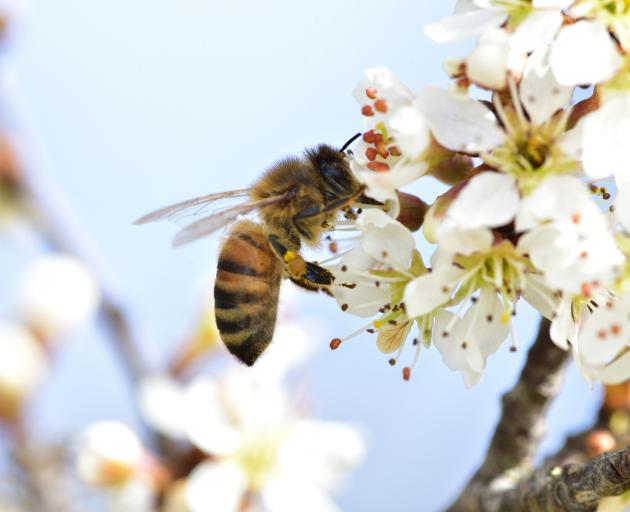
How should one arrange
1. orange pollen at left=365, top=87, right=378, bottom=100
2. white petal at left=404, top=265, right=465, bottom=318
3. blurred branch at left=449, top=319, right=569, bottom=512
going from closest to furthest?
white petal at left=404, top=265, right=465, bottom=318, orange pollen at left=365, top=87, right=378, bottom=100, blurred branch at left=449, top=319, right=569, bottom=512

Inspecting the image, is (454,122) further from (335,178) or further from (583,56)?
(335,178)

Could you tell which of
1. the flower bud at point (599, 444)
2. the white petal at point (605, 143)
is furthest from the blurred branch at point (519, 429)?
the white petal at point (605, 143)

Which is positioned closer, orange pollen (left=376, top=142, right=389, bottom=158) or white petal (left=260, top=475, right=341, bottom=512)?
orange pollen (left=376, top=142, right=389, bottom=158)

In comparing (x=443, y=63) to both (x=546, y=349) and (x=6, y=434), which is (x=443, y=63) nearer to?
(x=546, y=349)

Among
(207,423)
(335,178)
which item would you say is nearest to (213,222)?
(335,178)

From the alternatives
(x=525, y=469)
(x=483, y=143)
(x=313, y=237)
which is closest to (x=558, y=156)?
(x=483, y=143)

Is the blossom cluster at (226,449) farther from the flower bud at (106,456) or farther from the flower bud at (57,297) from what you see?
the flower bud at (57,297)

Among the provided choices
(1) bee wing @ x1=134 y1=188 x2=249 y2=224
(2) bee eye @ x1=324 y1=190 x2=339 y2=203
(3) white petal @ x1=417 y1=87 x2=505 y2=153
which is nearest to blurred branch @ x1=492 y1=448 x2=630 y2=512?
(3) white petal @ x1=417 y1=87 x2=505 y2=153

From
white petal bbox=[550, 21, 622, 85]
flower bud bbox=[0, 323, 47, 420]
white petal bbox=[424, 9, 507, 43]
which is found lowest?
flower bud bbox=[0, 323, 47, 420]

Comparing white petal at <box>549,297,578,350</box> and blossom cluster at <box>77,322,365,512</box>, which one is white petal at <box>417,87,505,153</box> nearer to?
white petal at <box>549,297,578,350</box>
